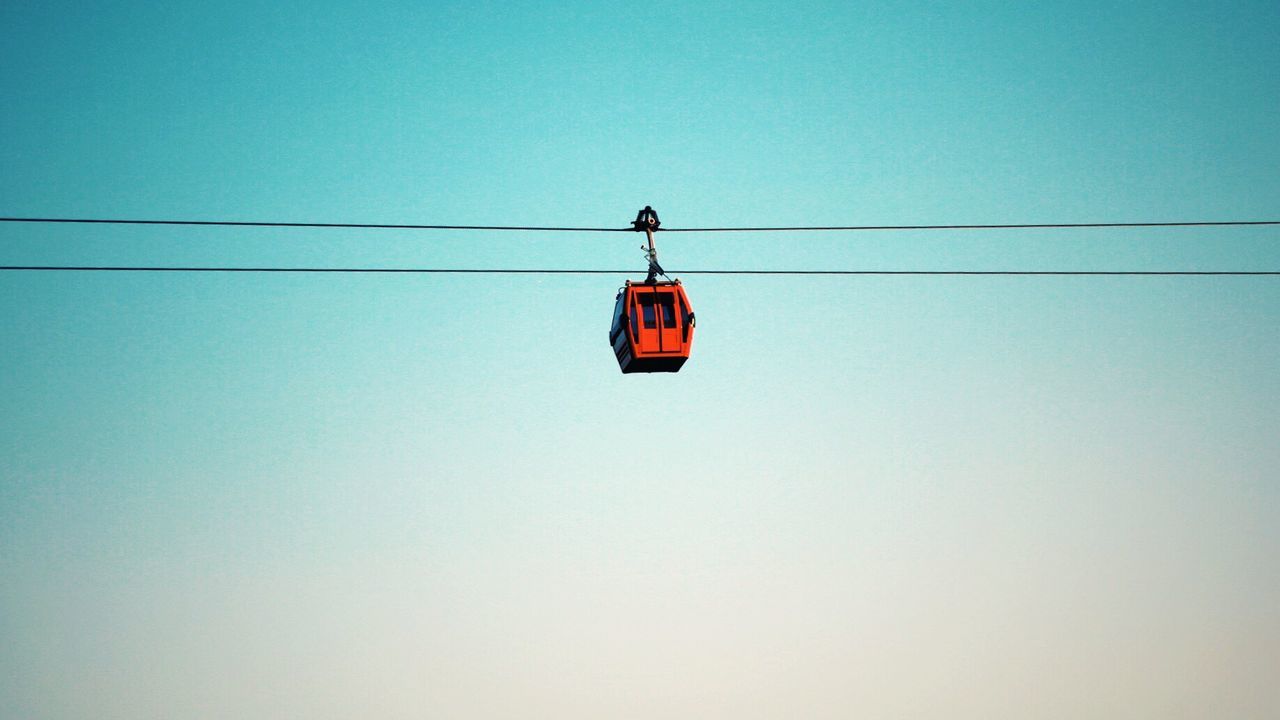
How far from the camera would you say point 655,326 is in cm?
2002

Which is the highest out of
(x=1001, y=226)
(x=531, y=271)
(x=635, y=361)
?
(x=1001, y=226)

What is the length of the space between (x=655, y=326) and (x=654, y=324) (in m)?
0.04

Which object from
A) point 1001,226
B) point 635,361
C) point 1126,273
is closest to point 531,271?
point 635,361

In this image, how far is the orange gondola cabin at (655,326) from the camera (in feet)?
65.5

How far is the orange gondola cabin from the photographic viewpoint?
65.5 ft

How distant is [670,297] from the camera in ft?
67.2

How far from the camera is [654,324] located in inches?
789

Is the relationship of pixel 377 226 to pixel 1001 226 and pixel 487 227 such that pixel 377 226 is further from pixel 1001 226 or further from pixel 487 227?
pixel 1001 226

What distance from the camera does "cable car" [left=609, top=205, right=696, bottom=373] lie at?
1995 cm

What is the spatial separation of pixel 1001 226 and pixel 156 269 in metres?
14.3

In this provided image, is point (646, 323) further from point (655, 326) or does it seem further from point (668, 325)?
point (668, 325)

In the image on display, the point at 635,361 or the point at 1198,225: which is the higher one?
the point at 1198,225

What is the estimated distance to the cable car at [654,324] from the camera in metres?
20.0

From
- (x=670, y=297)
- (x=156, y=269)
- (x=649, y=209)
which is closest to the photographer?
(x=156, y=269)
